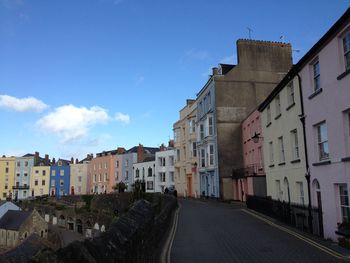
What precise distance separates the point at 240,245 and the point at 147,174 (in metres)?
59.2

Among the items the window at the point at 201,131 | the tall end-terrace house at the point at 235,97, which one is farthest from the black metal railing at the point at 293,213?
the window at the point at 201,131

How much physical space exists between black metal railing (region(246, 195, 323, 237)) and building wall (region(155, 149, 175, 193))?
137ft

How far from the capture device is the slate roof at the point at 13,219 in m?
53.5

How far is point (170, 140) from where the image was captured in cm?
7644

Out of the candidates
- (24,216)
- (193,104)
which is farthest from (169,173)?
(24,216)

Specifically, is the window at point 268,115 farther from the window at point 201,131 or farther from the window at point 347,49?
the window at point 201,131

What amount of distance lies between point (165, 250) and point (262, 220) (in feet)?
32.1

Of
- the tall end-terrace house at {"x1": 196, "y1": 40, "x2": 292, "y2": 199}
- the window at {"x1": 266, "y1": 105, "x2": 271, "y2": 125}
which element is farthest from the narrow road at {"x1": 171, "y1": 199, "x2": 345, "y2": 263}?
the tall end-terrace house at {"x1": 196, "y1": 40, "x2": 292, "y2": 199}

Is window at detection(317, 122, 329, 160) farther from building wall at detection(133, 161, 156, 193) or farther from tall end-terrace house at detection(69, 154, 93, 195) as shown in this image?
tall end-terrace house at detection(69, 154, 93, 195)

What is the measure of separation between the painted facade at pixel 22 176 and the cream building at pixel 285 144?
85.7 m

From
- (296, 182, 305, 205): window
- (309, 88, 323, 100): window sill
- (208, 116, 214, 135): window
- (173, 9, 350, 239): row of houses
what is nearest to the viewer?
(173, 9, 350, 239): row of houses

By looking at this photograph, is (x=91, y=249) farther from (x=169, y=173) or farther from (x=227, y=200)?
(x=169, y=173)

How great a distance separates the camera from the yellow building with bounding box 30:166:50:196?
97.1 m

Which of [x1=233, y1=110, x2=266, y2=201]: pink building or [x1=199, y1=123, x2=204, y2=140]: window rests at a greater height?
[x1=199, y1=123, x2=204, y2=140]: window
